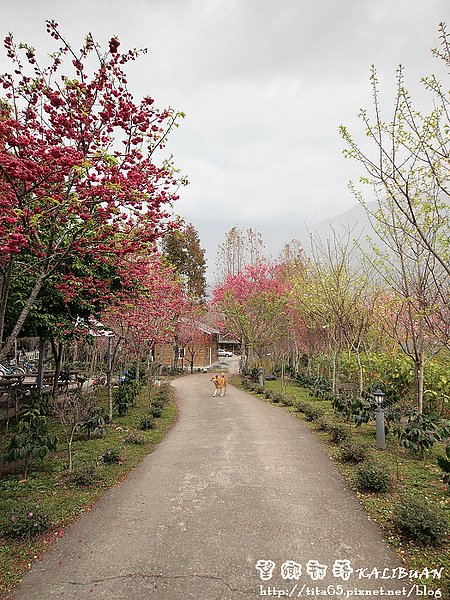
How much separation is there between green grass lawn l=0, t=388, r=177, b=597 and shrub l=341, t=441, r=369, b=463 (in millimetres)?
3851

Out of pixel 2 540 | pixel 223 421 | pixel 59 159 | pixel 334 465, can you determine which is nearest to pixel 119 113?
pixel 59 159

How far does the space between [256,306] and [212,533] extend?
46.8 ft

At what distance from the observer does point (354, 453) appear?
6.35 m

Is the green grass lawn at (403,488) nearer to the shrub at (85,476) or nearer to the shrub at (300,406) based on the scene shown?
the shrub at (300,406)

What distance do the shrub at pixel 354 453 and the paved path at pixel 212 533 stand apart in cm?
31

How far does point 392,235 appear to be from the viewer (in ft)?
24.6

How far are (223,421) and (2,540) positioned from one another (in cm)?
655

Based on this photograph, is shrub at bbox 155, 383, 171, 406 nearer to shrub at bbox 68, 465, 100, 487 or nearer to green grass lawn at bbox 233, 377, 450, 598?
green grass lawn at bbox 233, 377, 450, 598

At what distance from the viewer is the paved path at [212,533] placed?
325cm

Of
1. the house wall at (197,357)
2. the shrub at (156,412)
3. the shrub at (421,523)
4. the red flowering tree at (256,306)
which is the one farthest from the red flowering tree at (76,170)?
the house wall at (197,357)

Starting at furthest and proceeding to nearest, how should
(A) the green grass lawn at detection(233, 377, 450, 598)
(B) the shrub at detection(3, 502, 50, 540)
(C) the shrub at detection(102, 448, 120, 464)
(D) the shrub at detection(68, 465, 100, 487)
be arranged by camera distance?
(C) the shrub at detection(102, 448, 120, 464) < (D) the shrub at detection(68, 465, 100, 487) < (B) the shrub at detection(3, 502, 50, 540) < (A) the green grass lawn at detection(233, 377, 450, 598)

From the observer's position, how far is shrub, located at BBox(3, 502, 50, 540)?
13.1 feet

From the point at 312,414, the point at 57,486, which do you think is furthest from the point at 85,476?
the point at 312,414

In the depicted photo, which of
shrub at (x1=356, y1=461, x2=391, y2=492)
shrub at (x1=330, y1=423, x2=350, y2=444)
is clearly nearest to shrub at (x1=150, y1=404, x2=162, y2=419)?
shrub at (x1=330, y1=423, x2=350, y2=444)
